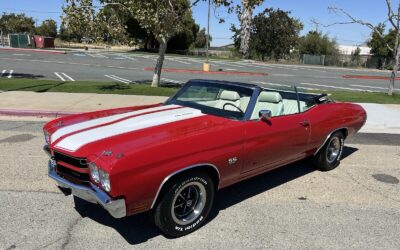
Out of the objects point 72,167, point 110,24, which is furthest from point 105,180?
point 110,24

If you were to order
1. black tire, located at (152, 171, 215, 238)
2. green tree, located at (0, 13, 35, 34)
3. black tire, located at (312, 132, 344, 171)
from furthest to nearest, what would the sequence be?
green tree, located at (0, 13, 35, 34) → black tire, located at (312, 132, 344, 171) → black tire, located at (152, 171, 215, 238)

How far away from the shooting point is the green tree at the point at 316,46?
212ft

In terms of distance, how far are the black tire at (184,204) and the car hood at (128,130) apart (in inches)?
18.2

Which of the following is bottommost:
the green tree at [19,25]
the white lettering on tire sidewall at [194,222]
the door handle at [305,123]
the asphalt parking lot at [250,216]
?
the asphalt parking lot at [250,216]

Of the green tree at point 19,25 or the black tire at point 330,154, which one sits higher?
the green tree at point 19,25

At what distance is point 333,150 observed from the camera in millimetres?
6473

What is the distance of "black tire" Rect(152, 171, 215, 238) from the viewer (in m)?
3.83

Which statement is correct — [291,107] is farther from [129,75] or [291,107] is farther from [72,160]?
[129,75]

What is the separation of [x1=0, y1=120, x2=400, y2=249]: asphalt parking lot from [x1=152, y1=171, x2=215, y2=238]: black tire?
122 millimetres

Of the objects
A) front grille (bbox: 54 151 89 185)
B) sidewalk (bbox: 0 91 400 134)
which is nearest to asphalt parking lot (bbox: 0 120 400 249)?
front grille (bbox: 54 151 89 185)

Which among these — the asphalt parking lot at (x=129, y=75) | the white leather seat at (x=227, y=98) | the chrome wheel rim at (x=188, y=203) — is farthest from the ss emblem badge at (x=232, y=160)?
the asphalt parking lot at (x=129, y=75)

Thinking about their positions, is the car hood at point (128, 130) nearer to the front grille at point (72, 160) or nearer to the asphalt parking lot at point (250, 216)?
the front grille at point (72, 160)

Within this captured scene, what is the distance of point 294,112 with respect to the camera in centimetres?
555

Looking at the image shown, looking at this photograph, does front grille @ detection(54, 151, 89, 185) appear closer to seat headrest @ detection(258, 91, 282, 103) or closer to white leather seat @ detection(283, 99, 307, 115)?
seat headrest @ detection(258, 91, 282, 103)
